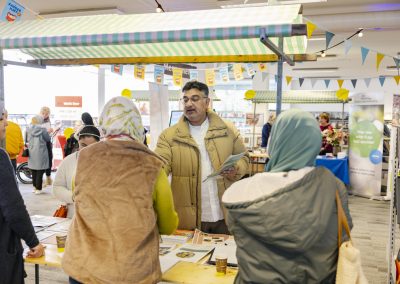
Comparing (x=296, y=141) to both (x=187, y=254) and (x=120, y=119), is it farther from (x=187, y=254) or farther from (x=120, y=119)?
(x=187, y=254)

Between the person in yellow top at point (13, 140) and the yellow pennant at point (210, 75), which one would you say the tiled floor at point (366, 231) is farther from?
the yellow pennant at point (210, 75)

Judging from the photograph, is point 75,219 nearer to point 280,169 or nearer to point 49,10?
point 280,169

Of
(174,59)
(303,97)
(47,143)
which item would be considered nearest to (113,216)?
(174,59)

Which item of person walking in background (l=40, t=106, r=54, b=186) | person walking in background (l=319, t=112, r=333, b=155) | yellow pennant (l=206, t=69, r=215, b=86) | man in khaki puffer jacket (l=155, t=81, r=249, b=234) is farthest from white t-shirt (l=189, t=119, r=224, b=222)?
person walking in background (l=40, t=106, r=54, b=186)

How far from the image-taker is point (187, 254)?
221 cm

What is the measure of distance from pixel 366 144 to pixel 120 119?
759 cm

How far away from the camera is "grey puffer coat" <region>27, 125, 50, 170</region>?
7980 mm

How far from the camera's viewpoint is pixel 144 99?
14125 mm

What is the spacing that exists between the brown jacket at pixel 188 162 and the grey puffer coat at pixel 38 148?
6095mm

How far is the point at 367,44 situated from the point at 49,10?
7.48 m

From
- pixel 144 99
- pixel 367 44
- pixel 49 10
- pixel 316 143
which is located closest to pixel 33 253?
pixel 316 143

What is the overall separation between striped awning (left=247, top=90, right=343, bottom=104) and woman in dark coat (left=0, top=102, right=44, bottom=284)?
33.1 feet

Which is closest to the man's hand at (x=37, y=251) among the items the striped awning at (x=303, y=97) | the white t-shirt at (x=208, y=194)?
the white t-shirt at (x=208, y=194)

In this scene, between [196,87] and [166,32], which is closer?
[166,32]
